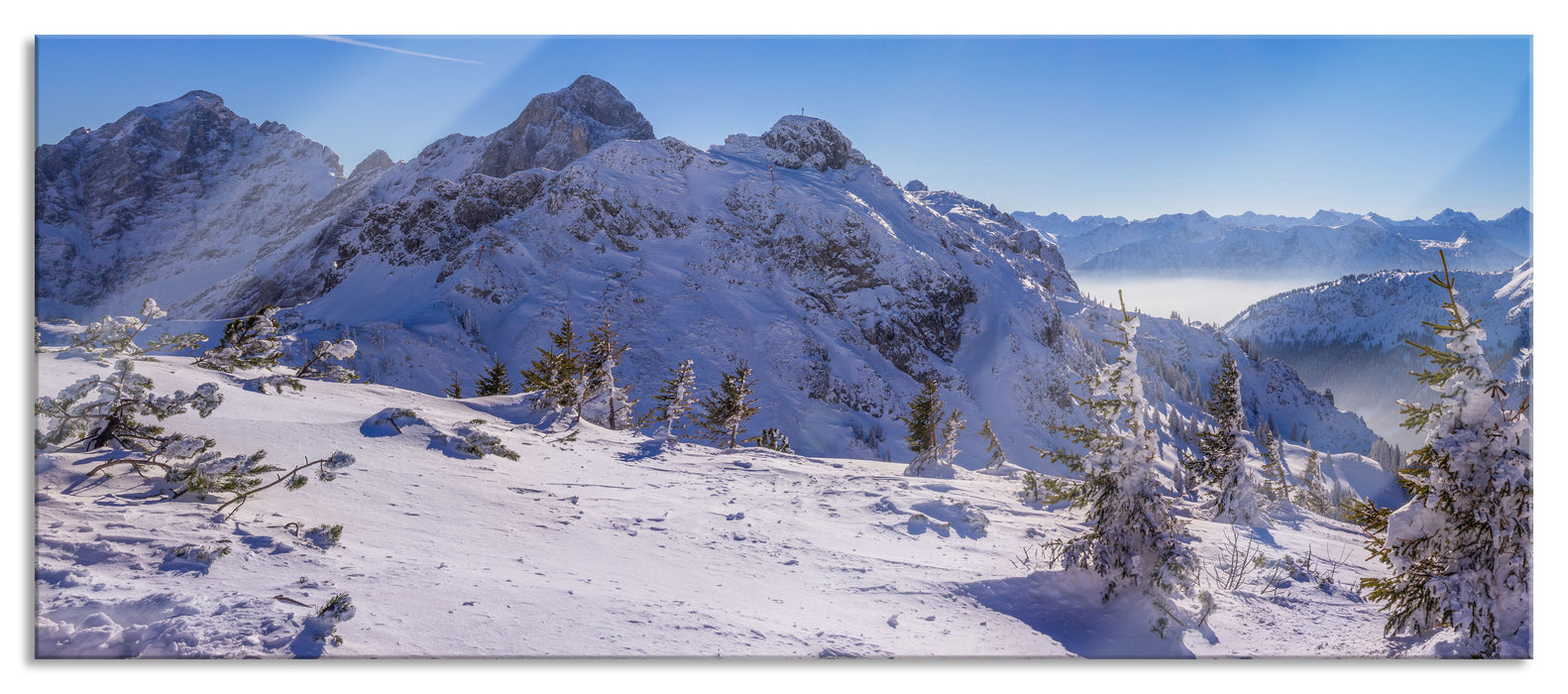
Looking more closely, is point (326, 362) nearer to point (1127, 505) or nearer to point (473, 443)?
point (473, 443)

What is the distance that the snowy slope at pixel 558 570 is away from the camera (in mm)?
5410

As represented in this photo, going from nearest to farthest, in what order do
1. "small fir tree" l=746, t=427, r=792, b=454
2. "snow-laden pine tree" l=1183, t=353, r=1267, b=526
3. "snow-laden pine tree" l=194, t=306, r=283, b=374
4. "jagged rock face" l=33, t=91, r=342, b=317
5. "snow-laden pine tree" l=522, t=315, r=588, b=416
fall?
"snow-laden pine tree" l=194, t=306, r=283, b=374 → "snow-laden pine tree" l=1183, t=353, r=1267, b=526 → "snow-laden pine tree" l=522, t=315, r=588, b=416 → "small fir tree" l=746, t=427, r=792, b=454 → "jagged rock face" l=33, t=91, r=342, b=317

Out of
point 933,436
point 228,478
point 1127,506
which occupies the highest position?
point 228,478

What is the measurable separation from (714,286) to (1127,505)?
7784cm

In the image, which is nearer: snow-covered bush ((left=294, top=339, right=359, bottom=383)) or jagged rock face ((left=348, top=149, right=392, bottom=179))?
snow-covered bush ((left=294, top=339, right=359, bottom=383))

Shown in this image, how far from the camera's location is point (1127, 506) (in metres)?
7.69

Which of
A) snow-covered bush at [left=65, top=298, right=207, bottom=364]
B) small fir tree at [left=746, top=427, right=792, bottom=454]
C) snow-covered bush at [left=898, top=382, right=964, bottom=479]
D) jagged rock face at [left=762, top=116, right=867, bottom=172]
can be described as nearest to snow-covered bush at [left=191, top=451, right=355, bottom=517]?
snow-covered bush at [left=65, top=298, right=207, bottom=364]

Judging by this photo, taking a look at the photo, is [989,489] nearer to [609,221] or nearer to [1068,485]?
[1068,485]

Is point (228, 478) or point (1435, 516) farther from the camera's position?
point (228, 478)

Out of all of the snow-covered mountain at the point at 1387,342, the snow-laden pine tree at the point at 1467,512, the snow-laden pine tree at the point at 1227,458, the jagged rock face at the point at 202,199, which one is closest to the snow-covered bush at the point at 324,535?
the snow-laden pine tree at the point at 1467,512

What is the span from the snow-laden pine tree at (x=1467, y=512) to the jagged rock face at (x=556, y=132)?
5557 inches

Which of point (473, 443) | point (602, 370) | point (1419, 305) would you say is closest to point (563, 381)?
point (602, 370)

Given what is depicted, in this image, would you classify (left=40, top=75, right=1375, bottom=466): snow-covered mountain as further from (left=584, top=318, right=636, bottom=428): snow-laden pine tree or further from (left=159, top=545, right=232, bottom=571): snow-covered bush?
(left=159, top=545, right=232, bottom=571): snow-covered bush

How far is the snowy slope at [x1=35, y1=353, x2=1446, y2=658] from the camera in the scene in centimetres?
541
